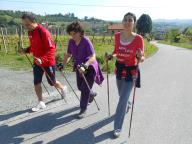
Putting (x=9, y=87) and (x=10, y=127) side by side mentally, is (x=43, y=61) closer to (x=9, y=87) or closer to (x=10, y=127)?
(x=10, y=127)

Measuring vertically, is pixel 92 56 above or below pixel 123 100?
above

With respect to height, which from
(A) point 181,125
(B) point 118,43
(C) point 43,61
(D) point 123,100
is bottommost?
(A) point 181,125

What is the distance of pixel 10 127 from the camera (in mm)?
5656

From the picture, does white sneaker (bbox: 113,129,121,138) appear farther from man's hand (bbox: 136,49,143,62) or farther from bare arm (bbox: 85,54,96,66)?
bare arm (bbox: 85,54,96,66)

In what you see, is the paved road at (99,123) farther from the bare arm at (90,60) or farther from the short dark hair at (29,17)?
the short dark hair at (29,17)

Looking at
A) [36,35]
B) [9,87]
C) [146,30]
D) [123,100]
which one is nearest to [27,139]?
[123,100]

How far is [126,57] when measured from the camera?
5441mm

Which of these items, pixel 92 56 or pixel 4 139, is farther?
pixel 92 56

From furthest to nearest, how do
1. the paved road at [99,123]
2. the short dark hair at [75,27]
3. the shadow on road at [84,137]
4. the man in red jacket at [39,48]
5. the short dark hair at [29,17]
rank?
the man in red jacket at [39,48] → the short dark hair at [29,17] → the short dark hair at [75,27] → the paved road at [99,123] → the shadow on road at [84,137]

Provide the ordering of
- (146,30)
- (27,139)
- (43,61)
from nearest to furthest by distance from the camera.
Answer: (27,139) → (43,61) → (146,30)

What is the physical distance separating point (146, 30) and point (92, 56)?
93.7 meters

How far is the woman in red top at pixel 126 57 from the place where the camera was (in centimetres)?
523

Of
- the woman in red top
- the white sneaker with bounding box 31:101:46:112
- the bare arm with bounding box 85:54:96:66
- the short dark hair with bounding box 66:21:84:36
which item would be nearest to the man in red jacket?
the white sneaker with bounding box 31:101:46:112

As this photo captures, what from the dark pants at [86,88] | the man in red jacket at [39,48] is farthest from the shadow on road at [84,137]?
the man in red jacket at [39,48]
